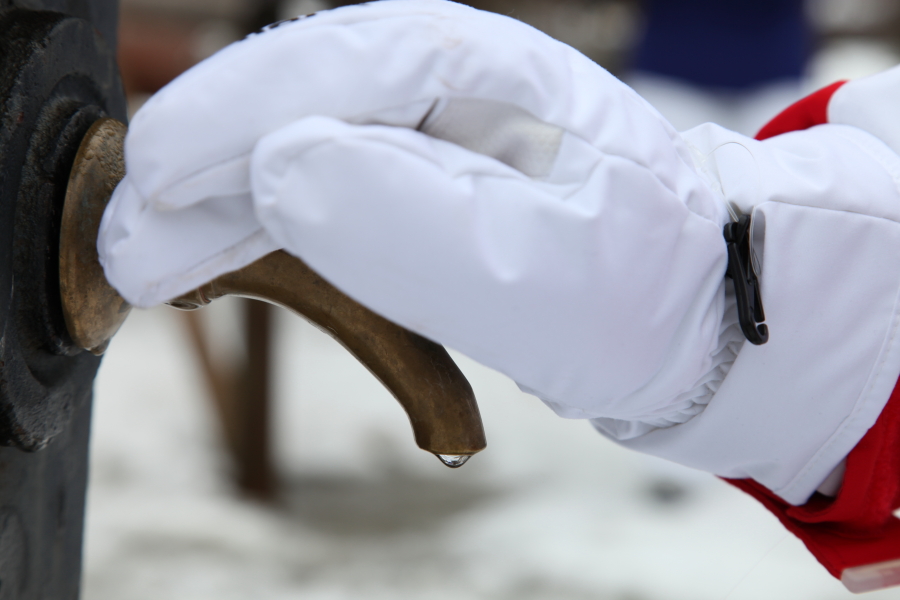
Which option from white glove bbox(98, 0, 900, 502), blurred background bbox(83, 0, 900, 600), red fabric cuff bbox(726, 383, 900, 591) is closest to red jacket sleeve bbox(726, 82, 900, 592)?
red fabric cuff bbox(726, 383, 900, 591)

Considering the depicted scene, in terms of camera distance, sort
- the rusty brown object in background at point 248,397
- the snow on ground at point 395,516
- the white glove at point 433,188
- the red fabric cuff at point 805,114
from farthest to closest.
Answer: the rusty brown object in background at point 248,397, the snow on ground at point 395,516, the red fabric cuff at point 805,114, the white glove at point 433,188

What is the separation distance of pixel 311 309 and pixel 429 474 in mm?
952

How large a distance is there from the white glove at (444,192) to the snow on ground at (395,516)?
1.23 ft

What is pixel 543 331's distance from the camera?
233 mm

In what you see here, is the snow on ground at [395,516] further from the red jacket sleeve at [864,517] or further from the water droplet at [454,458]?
the water droplet at [454,458]

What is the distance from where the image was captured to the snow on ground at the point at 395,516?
2.64ft

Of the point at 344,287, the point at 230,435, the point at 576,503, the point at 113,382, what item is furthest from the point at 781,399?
the point at 113,382

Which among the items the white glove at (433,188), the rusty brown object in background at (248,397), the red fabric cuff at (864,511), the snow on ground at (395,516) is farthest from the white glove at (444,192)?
the rusty brown object in background at (248,397)

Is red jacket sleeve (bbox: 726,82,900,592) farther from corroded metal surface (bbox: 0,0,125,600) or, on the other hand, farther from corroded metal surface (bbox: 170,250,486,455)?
corroded metal surface (bbox: 0,0,125,600)

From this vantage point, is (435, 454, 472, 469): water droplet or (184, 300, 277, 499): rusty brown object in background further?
(184, 300, 277, 499): rusty brown object in background

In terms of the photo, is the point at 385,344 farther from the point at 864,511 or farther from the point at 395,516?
the point at 395,516

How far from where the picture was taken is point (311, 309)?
0.27 m

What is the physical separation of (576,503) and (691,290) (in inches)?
31.9

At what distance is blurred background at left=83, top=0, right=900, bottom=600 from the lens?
82 cm
